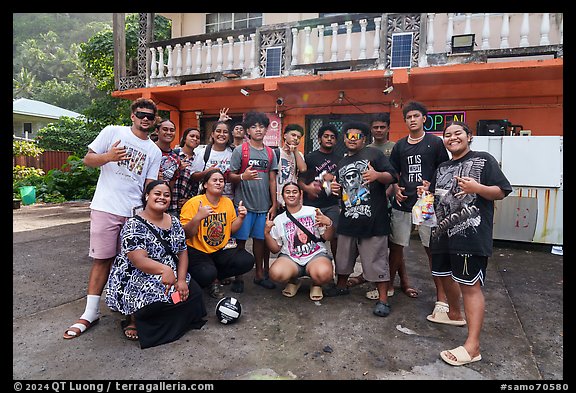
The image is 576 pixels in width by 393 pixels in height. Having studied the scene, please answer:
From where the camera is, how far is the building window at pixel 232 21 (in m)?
9.76

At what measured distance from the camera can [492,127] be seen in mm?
6715

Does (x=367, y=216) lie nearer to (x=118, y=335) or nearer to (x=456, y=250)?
(x=456, y=250)

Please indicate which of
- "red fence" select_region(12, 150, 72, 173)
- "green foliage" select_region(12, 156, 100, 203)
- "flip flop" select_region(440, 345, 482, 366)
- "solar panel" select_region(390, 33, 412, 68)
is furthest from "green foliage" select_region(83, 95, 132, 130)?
"flip flop" select_region(440, 345, 482, 366)

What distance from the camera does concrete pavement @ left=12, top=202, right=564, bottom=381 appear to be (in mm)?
2531

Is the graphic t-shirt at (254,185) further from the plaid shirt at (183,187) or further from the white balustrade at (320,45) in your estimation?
the white balustrade at (320,45)

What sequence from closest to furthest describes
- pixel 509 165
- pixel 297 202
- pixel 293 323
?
1. pixel 293 323
2. pixel 297 202
3. pixel 509 165

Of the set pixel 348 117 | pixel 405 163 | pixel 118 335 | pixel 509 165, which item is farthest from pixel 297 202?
pixel 348 117

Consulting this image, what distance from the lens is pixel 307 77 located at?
7.65 metres

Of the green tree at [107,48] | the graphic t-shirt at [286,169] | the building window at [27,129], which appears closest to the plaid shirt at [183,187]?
the graphic t-shirt at [286,169]

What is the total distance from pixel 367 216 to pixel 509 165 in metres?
3.96

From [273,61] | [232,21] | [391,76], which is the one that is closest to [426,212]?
[391,76]

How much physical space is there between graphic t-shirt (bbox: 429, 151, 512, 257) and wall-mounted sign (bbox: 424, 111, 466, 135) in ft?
17.3

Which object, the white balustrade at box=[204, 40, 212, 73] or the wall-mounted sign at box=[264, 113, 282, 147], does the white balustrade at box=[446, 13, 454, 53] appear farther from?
the white balustrade at box=[204, 40, 212, 73]

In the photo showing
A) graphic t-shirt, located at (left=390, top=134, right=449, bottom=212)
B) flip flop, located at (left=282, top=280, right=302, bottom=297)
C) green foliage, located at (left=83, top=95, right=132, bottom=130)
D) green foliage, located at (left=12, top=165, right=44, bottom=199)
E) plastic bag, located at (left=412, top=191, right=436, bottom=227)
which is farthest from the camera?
green foliage, located at (left=83, top=95, right=132, bottom=130)
